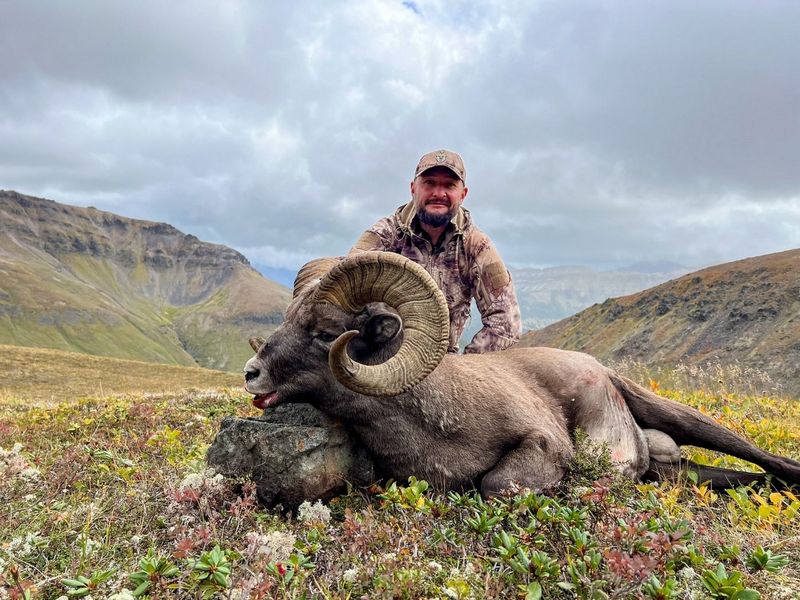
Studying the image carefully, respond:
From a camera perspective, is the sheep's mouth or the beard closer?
the sheep's mouth

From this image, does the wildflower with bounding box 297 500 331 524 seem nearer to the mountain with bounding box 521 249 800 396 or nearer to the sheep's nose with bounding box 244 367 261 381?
the sheep's nose with bounding box 244 367 261 381

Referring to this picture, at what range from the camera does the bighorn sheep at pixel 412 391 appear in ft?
16.6

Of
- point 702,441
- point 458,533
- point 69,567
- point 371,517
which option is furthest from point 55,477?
point 702,441

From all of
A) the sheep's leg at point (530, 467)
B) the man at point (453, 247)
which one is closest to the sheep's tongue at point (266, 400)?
the sheep's leg at point (530, 467)

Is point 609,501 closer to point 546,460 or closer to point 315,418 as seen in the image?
point 546,460

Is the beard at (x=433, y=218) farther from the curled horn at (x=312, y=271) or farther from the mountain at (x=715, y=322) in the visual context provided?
the mountain at (x=715, y=322)

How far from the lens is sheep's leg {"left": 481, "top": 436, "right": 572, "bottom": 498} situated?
4.96 meters

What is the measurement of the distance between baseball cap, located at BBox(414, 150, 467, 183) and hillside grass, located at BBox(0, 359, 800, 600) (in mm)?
4345

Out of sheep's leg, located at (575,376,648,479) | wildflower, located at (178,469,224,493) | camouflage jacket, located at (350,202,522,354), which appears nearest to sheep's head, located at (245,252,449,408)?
wildflower, located at (178,469,224,493)

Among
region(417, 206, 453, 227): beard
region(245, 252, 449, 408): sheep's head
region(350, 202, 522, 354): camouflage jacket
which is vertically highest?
region(417, 206, 453, 227): beard

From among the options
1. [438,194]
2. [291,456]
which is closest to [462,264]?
[438,194]

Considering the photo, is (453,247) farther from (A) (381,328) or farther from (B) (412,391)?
(B) (412,391)

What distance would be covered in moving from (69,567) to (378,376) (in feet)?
8.67

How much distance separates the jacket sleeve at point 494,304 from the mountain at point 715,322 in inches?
1966
